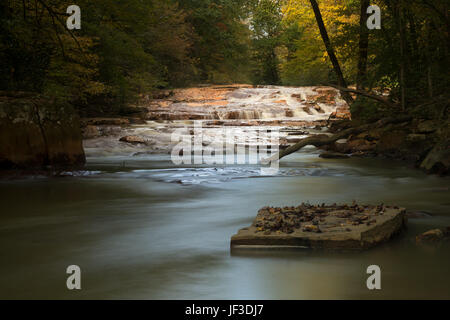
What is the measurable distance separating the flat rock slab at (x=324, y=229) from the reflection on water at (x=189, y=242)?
0.39 ft

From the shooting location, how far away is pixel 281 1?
18.4 m

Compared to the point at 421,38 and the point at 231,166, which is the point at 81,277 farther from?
the point at 421,38

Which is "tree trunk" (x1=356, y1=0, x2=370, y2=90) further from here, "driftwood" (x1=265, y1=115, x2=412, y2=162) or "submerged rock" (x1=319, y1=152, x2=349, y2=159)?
"driftwood" (x1=265, y1=115, x2=412, y2=162)

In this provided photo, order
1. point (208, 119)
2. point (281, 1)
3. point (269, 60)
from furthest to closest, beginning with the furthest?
point (269, 60) < point (208, 119) < point (281, 1)

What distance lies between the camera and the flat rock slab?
166 inches

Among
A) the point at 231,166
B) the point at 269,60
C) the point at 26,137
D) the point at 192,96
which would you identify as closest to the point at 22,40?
the point at 26,137

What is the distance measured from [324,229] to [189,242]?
48.5 inches

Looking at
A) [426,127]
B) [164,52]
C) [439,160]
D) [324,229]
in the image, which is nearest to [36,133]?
[324,229]

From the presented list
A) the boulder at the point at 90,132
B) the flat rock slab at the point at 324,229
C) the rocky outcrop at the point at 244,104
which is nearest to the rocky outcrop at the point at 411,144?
Result: the flat rock slab at the point at 324,229

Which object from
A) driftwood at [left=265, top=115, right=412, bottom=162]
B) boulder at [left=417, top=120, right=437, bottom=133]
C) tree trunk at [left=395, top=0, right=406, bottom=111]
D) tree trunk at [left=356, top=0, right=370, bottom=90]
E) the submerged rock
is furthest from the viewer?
tree trunk at [left=356, top=0, right=370, bottom=90]

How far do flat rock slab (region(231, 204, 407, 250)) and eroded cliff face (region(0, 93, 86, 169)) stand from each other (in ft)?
21.9

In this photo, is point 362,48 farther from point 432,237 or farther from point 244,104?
point 244,104

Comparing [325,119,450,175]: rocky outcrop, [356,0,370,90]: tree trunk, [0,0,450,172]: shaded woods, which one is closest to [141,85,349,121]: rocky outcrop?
[0,0,450,172]: shaded woods

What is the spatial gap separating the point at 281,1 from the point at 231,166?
28.1 ft
